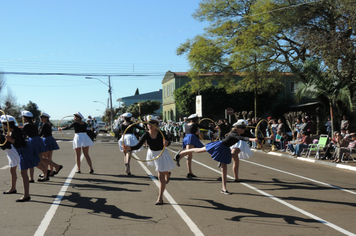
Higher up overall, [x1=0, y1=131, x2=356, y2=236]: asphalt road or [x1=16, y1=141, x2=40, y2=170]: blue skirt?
[x1=16, y1=141, x2=40, y2=170]: blue skirt

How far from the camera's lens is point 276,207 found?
6.87 m

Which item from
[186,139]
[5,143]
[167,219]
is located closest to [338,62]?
[186,139]

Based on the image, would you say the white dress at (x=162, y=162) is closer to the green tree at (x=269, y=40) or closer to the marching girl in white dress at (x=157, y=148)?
the marching girl in white dress at (x=157, y=148)

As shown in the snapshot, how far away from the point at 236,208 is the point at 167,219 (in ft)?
5.05

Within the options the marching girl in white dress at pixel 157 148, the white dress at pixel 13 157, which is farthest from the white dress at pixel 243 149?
Answer: the white dress at pixel 13 157

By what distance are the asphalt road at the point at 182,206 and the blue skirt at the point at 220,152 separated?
2.68 ft

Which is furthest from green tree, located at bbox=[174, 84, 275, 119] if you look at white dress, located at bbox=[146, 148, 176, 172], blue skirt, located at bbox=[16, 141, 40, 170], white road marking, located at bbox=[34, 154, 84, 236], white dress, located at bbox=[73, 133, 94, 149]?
white dress, located at bbox=[146, 148, 176, 172]

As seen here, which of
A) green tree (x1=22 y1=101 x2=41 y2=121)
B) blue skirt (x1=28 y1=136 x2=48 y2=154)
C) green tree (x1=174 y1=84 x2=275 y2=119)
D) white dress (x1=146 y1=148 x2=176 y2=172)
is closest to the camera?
white dress (x1=146 y1=148 x2=176 y2=172)

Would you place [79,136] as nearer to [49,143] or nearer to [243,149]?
[49,143]

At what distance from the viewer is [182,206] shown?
6.89 m

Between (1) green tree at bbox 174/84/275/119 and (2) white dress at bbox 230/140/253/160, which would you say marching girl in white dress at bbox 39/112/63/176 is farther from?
(1) green tree at bbox 174/84/275/119

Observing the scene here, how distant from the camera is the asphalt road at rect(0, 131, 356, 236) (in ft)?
18.1

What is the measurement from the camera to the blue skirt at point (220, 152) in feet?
26.5

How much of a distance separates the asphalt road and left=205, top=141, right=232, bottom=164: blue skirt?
0.82 meters
